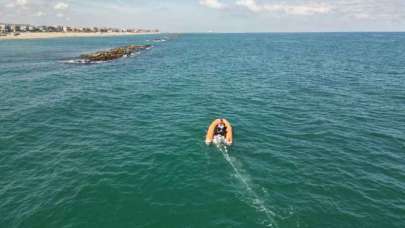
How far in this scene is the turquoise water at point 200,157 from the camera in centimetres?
1766

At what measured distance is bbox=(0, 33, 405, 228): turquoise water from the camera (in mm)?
17656

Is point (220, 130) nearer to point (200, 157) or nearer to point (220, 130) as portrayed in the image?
point (220, 130)

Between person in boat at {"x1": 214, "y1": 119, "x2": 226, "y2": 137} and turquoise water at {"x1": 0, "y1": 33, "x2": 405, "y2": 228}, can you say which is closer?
turquoise water at {"x1": 0, "y1": 33, "x2": 405, "y2": 228}

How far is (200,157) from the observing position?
24.7m

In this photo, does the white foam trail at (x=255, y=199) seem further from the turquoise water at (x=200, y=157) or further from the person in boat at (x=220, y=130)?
the person in boat at (x=220, y=130)

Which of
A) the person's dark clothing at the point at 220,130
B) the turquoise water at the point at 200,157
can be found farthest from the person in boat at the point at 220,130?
the turquoise water at the point at 200,157

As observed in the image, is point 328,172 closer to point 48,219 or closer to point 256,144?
point 256,144

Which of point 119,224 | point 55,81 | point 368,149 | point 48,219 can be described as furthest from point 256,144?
point 55,81

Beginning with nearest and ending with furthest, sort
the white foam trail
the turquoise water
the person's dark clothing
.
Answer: the white foam trail → the turquoise water → the person's dark clothing

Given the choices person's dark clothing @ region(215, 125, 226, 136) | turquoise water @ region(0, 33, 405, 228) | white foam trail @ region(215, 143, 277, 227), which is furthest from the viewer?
person's dark clothing @ region(215, 125, 226, 136)

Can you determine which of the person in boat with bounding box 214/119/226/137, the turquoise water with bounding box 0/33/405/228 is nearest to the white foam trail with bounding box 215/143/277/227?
the turquoise water with bounding box 0/33/405/228

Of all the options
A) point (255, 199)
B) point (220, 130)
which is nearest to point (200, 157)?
point (220, 130)

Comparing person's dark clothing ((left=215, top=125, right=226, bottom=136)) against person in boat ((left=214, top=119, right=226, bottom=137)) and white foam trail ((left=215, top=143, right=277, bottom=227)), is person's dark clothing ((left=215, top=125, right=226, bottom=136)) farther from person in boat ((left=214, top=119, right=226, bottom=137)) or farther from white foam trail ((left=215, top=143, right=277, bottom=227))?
white foam trail ((left=215, top=143, right=277, bottom=227))

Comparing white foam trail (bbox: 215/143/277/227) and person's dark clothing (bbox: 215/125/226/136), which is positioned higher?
person's dark clothing (bbox: 215/125/226/136)
